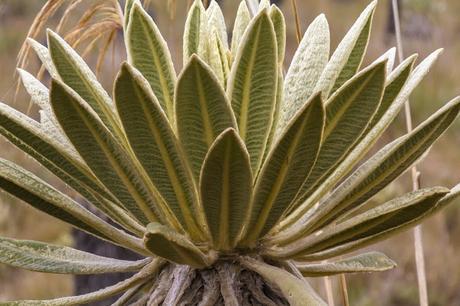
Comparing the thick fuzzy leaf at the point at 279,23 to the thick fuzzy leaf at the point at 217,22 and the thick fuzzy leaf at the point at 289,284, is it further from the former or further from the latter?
the thick fuzzy leaf at the point at 289,284

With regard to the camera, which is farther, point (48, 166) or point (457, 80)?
point (457, 80)

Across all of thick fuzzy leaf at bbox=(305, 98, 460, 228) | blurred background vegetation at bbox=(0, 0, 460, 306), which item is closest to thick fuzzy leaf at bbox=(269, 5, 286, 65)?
thick fuzzy leaf at bbox=(305, 98, 460, 228)

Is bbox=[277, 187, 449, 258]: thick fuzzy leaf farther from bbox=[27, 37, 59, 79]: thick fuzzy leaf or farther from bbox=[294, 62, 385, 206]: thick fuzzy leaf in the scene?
bbox=[27, 37, 59, 79]: thick fuzzy leaf

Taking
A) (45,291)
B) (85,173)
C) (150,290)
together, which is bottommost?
(45,291)

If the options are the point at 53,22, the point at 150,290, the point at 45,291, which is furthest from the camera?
the point at 53,22

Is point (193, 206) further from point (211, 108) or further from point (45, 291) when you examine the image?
point (45, 291)

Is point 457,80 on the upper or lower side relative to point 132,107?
lower

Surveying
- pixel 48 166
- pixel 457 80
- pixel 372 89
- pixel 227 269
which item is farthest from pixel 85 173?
pixel 457 80

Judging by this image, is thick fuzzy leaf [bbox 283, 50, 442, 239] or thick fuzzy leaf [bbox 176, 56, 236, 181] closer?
thick fuzzy leaf [bbox 176, 56, 236, 181]

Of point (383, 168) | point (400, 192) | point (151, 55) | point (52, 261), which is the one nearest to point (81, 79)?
point (151, 55)
